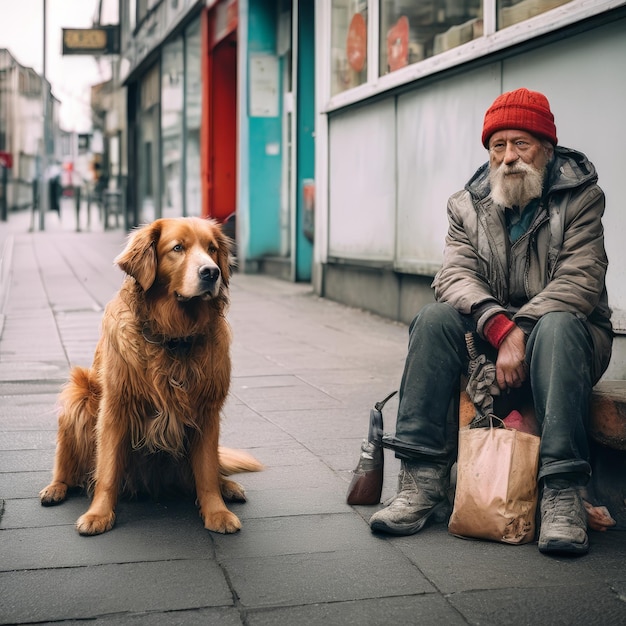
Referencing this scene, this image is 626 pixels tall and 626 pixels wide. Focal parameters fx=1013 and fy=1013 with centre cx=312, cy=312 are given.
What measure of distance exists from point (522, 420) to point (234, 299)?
833cm

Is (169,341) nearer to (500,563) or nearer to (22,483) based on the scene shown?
(22,483)

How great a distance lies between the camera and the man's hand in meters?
3.62

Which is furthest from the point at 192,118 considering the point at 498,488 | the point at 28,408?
the point at 498,488

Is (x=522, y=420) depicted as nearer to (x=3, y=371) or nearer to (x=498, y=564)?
(x=498, y=564)

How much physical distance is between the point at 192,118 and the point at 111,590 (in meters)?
17.2

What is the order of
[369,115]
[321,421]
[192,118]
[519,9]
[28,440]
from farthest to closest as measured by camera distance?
[192,118] → [369,115] → [519,9] → [321,421] → [28,440]

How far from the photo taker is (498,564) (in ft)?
10.6

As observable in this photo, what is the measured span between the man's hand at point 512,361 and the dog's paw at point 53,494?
172 cm

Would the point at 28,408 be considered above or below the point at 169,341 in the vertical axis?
below

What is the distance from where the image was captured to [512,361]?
361cm

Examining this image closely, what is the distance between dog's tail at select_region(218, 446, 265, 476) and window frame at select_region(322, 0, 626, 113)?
3.43 m

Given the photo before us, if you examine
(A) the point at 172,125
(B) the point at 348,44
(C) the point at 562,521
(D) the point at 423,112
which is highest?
(A) the point at 172,125

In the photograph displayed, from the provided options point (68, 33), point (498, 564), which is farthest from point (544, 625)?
point (68, 33)

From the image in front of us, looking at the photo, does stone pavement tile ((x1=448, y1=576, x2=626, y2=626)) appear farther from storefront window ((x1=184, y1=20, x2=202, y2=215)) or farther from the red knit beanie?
storefront window ((x1=184, y1=20, x2=202, y2=215))
